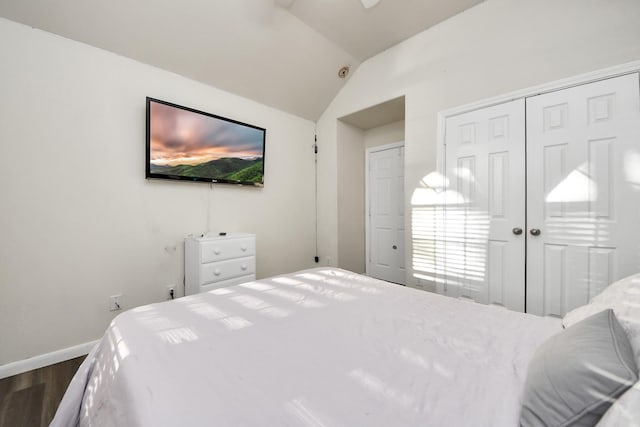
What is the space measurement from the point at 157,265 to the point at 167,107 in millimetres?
1469

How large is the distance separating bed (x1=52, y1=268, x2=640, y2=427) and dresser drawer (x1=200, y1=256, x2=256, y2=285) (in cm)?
105

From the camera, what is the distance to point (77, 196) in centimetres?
197

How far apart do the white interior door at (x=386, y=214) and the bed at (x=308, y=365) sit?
7.65 ft

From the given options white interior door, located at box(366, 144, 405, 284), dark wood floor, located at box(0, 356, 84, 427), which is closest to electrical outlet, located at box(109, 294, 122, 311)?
dark wood floor, located at box(0, 356, 84, 427)

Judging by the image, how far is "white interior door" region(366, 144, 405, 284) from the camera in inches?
142

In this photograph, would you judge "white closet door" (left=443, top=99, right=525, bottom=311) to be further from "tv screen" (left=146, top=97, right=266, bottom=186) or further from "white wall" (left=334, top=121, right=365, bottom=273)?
"tv screen" (left=146, top=97, right=266, bottom=186)

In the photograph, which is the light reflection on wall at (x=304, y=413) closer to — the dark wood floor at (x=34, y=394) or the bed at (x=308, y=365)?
the bed at (x=308, y=365)

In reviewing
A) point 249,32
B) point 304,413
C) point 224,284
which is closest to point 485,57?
point 249,32

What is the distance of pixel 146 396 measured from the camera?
2.13 feet

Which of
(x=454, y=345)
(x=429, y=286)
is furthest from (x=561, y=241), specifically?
(x=454, y=345)

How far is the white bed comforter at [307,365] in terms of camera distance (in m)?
0.61

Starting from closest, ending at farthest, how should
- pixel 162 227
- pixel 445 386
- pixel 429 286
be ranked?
1. pixel 445 386
2. pixel 162 227
3. pixel 429 286

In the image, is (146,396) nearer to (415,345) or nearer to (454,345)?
(415,345)

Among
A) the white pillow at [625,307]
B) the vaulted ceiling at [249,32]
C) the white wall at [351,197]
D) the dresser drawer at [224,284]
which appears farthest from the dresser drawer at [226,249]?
the white pillow at [625,307]
